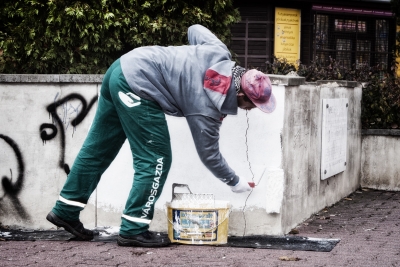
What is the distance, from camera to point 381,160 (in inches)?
400

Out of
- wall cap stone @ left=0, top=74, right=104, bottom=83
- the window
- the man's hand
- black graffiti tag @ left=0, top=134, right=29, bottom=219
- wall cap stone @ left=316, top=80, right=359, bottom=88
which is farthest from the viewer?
the window

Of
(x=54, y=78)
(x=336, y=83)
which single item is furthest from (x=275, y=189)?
(x=336, y=83)

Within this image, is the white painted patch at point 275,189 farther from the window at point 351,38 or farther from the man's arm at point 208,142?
the window at point 351,38

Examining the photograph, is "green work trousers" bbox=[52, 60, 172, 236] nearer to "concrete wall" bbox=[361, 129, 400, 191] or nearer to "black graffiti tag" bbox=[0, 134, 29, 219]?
"black graffiti tag" bbox=[0, 134, 29, 219]

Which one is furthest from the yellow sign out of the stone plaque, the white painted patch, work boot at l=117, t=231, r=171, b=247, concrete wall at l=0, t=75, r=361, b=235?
work boot at l=117, t=231, r=171, b=247

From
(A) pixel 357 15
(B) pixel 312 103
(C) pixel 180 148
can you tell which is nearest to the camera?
(C) pixel 180 148

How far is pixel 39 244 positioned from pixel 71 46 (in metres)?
3.71

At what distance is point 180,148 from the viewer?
668 centimetres

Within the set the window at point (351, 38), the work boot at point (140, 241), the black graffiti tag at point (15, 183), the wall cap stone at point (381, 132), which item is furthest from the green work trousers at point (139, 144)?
the window at point (351, 38)

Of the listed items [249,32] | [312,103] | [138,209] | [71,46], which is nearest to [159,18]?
[71,46]

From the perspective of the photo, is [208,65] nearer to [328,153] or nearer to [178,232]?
[178,232]

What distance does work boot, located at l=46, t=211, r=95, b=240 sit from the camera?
6195mm

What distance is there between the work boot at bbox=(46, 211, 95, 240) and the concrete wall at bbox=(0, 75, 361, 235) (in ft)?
1.91

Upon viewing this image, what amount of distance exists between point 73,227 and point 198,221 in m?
1.02
